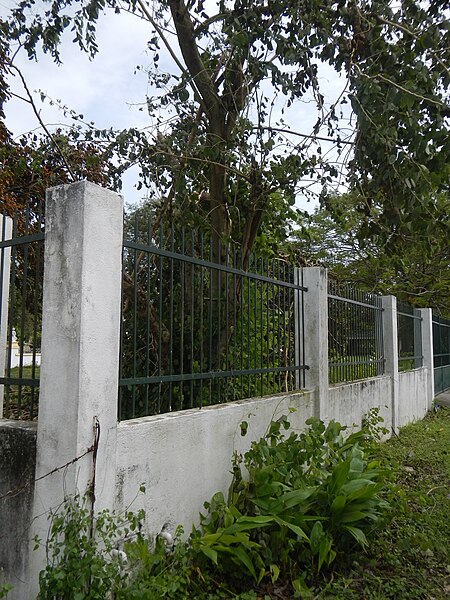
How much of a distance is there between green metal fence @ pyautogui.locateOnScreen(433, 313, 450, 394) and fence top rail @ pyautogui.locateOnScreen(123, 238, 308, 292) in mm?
8637

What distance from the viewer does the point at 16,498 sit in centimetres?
292

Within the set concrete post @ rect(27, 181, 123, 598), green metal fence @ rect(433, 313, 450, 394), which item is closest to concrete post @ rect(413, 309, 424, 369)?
green metal fence @ rect(433, 313, 450, 394)

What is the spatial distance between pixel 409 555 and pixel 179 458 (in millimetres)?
1820

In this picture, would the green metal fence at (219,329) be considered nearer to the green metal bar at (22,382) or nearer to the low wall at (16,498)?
the green metal bar at (22,382)

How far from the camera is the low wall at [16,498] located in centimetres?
283

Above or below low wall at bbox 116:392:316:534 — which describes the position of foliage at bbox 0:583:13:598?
below

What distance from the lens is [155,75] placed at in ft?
21.4

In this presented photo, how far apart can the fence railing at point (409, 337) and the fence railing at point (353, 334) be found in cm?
151

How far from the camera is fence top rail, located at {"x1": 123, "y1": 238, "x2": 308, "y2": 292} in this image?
11.2ft

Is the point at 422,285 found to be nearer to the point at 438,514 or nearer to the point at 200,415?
the point at 438,514

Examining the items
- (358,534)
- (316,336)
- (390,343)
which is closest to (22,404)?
(316,336)

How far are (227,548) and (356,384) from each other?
416 cm

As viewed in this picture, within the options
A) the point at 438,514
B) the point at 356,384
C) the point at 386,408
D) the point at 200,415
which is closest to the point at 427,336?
the point at 386,408

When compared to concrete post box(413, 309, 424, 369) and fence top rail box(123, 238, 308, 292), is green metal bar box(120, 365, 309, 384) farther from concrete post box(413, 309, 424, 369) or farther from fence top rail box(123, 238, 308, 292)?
concrete post box(413, 309, 424, 369)
